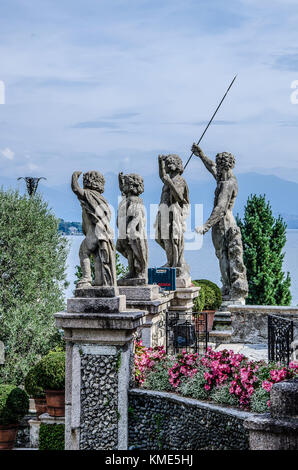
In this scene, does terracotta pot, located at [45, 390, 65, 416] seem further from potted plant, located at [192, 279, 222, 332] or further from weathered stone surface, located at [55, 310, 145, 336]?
potted plant, located at [192, 279, 222, 332]

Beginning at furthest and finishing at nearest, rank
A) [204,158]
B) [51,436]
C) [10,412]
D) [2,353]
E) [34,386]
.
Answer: [204,158] → [2,353] → [10,412] → [34,386] → [51,436]

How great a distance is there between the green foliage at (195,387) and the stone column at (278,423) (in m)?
1.33

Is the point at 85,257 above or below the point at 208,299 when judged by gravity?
above

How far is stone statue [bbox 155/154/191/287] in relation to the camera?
12547 mm

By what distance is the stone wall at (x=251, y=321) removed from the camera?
13828 millimetres

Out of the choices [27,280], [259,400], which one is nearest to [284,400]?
[259,400]

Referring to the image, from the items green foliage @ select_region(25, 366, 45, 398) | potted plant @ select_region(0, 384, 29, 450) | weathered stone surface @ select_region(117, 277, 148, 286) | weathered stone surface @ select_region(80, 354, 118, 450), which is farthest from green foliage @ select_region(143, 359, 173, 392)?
→ potted plant @ select_region(0, 384, 29, 450)

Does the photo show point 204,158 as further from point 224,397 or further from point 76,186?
point 224,397

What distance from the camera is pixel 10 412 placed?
1113 cm

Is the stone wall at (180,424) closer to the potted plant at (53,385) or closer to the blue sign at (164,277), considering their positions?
the potted plant at (53,385)

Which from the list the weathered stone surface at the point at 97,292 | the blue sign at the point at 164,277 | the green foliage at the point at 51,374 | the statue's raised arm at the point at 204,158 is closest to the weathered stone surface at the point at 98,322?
the weathered stone surface at the point at 97,292

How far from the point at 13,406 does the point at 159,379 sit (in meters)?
3.60

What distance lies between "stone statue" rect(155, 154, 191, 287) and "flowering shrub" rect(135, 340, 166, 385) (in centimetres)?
334

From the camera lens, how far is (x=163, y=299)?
11070 mm
